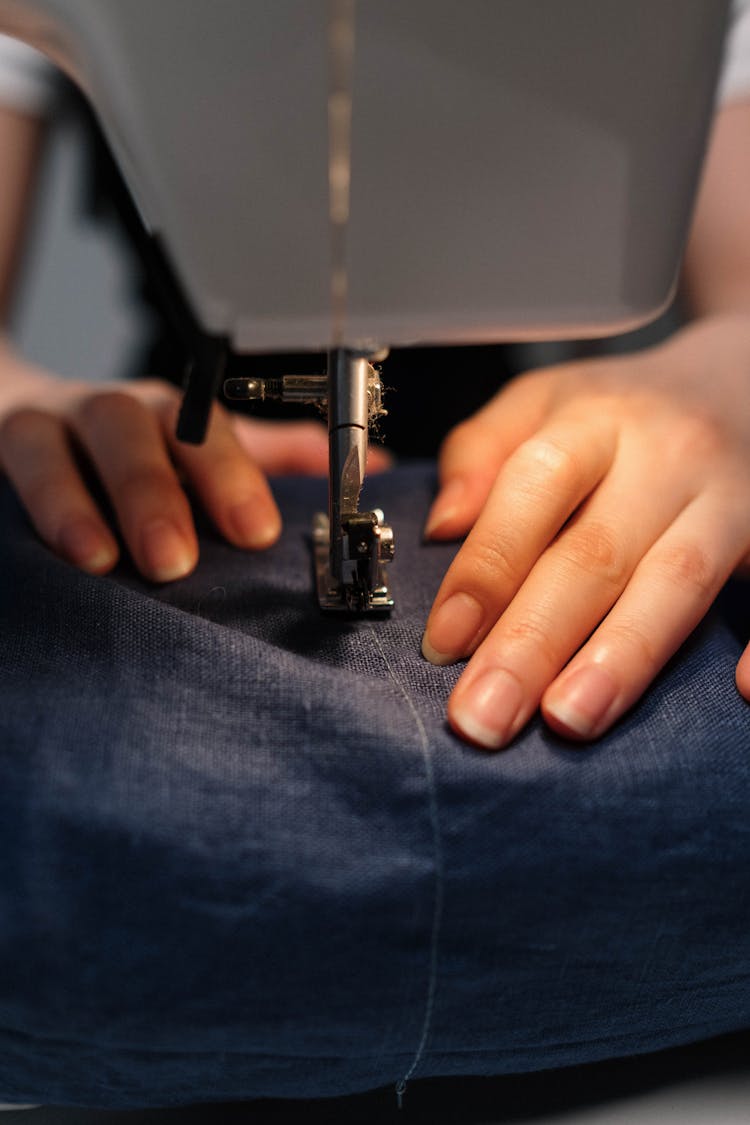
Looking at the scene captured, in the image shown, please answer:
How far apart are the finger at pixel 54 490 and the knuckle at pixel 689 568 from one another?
1.02 feet

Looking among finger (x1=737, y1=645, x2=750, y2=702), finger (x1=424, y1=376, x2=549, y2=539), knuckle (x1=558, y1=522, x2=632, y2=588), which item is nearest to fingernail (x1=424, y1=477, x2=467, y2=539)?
finger (x1=424, y1=376, x2=549, y2=539)

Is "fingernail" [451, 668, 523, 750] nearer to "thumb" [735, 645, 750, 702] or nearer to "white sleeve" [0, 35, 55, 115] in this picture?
"thumb" [735, 645, 750, 702]

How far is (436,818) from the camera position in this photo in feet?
1.31

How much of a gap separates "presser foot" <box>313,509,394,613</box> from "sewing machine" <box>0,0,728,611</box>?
112 millimetres

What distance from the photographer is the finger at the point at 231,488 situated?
1.98 feet

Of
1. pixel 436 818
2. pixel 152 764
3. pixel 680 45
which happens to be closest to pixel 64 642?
pixel 152 764

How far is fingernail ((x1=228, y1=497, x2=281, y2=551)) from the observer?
60 cm

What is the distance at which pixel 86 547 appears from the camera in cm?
56

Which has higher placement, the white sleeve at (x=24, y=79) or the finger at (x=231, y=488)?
the white sleeve at (x=24, y=79)

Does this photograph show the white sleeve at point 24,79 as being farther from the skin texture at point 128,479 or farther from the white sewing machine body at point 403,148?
the white sewing machine body at point 403,148

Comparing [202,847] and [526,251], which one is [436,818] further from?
[526,251]

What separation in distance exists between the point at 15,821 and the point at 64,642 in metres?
0.10

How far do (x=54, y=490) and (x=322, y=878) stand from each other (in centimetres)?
32

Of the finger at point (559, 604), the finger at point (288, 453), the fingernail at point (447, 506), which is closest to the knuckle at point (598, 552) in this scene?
the finger at point (559, 604)
